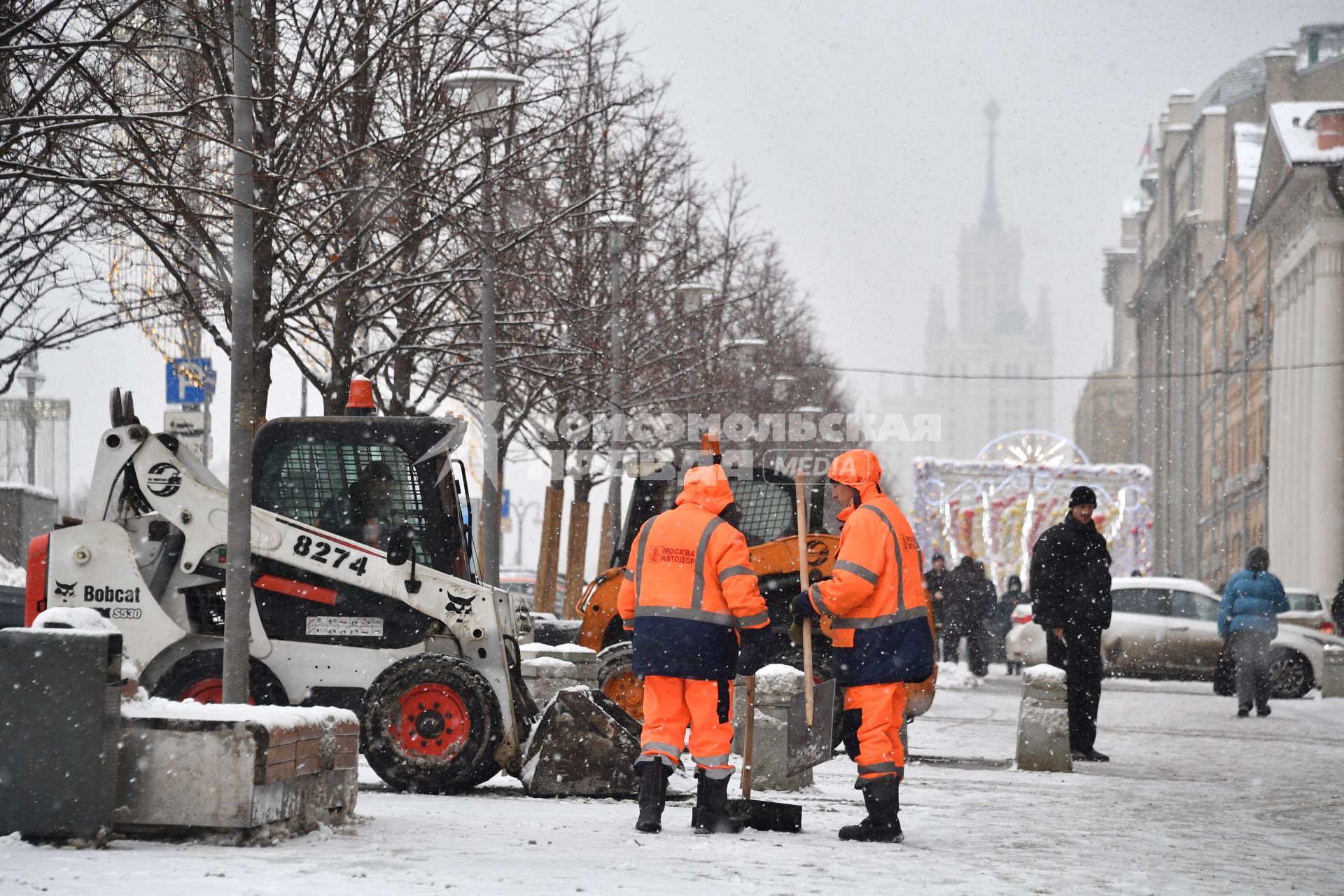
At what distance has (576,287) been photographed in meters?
25.7

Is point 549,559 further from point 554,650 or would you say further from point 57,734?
point 57,734

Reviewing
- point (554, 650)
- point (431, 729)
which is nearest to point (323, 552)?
point (431, 729)

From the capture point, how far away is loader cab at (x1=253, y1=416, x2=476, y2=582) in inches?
438

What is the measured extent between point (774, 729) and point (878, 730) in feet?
7.95

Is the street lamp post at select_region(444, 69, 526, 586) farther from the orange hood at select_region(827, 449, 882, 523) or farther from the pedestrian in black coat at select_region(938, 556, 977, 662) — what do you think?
the pedestrian in black coat at select_region(938, 556, 977, 662)

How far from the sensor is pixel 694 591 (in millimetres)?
8375

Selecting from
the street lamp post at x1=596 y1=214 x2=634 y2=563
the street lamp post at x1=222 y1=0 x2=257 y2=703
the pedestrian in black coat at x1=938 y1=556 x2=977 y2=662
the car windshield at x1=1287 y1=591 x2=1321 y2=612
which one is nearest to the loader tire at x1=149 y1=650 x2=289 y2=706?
the street lamp post at x1=222 y1=0 x2=257 y2=703

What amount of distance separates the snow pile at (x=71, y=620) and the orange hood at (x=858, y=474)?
3.22m

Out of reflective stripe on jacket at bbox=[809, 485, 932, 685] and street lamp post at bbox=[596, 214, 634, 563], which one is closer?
reflective stripe on jacket at bbox=[809, 485, 932, 685]

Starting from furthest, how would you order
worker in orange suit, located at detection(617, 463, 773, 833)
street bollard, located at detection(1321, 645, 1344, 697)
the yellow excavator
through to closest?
street bollard, located at detection(1321, 645, 1344, 697), the yellow excavator, worker in orange suit, located at detection(617, 463, 773, 833)

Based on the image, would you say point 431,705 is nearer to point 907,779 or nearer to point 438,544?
point 438,544

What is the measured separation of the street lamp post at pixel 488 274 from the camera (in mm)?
15617

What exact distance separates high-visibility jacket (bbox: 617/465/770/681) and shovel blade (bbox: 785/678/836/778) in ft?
2.78

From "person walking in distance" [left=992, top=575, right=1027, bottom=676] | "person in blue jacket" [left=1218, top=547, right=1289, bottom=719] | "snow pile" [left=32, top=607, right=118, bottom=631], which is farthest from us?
"person walking in distance" [left=992, top=575, right=1027, bottom=676]
